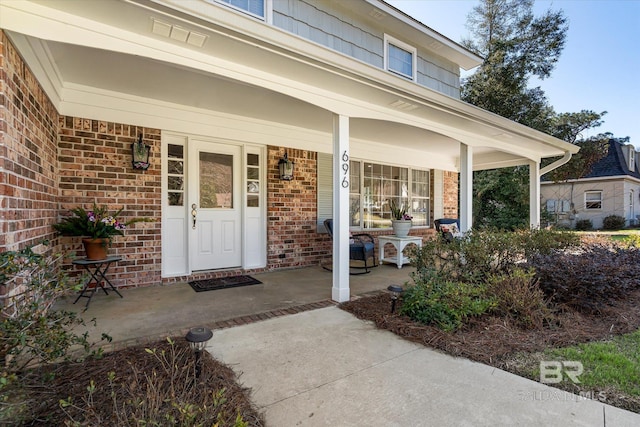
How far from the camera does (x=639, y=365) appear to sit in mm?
2271

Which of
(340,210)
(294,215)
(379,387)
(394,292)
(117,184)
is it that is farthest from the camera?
(294,215)

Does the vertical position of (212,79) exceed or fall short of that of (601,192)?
it exceeds it

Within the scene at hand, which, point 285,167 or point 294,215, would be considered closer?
point 285,167

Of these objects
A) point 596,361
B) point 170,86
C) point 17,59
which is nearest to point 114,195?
point 170,86

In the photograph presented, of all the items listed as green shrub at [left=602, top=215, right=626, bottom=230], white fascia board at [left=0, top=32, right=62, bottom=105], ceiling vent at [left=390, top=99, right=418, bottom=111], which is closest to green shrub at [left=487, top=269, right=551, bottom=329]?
ceiling vent at [left=390, top=99, right=418, bottom=111]

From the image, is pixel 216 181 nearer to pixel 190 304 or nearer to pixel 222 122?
pixel 222 122

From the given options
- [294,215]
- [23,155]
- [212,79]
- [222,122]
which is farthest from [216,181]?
[23,155]

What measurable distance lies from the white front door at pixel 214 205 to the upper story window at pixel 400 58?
11.2 feet

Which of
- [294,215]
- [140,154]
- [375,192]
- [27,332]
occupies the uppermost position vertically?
[140,154]

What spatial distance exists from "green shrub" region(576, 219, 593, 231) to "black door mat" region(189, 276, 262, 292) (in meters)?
18.9

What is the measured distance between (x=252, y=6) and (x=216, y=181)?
248cm

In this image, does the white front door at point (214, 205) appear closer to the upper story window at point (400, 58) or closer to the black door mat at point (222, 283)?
the black door mat at point (222, 283)

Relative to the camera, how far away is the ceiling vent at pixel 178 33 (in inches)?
96.3

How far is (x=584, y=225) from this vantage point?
16.9 m
